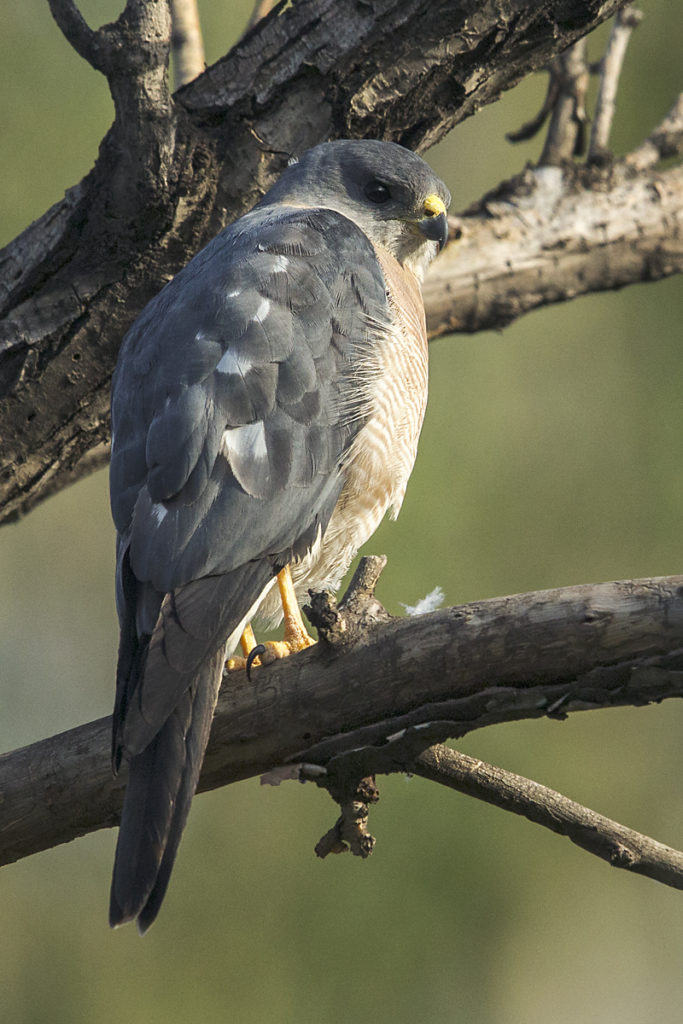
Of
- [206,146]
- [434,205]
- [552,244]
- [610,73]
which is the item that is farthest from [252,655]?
[610,73]

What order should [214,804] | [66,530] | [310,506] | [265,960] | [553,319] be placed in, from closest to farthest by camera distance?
1. [310,506]
2. [265,960]
3. [214,804]
4. [66,530]
5. [553,319]

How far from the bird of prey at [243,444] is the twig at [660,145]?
1.50 metres

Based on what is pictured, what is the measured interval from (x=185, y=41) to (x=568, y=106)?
5.38ft

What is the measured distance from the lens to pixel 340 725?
245 cm

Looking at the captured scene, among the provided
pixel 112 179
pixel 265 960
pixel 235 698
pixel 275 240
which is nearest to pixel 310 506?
pixel 235 698

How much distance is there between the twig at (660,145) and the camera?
15.3 feet

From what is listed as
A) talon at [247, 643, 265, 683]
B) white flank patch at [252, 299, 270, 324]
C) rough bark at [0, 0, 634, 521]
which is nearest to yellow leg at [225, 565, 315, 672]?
talon at [247, 643, 265, 683]

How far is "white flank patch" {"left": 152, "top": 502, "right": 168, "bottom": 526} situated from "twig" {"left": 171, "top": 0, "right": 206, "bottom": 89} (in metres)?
2.30

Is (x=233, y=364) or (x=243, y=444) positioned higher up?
(x=233, y=364)

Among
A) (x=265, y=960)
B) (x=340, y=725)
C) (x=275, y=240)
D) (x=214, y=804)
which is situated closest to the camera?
(x=340, y=725)

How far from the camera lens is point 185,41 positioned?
4.29m

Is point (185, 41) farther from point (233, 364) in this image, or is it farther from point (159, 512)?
point (159, 512)

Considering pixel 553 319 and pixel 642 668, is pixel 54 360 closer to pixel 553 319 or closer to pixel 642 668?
pixel 642 668

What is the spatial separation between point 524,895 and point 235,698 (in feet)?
13.7
